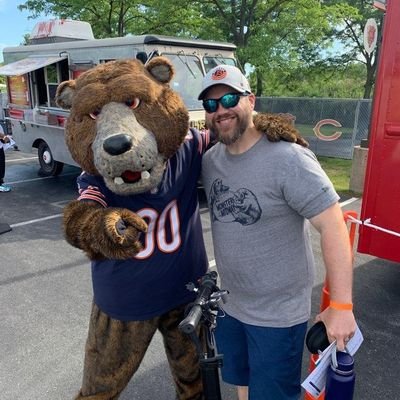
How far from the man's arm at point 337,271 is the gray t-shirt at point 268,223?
0.18 ft

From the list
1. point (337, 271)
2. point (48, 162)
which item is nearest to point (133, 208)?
point (337, 271)

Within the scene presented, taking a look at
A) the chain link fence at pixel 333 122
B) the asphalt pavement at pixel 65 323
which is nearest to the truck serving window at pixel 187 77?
the asphalt pavement at pixel 65 323

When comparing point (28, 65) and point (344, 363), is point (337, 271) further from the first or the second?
point (28, 65)

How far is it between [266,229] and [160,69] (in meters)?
0.88

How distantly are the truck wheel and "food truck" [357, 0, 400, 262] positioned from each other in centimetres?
680

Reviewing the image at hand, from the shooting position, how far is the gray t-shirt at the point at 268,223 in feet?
5.58

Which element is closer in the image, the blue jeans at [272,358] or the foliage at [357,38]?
the blue jeans at [272,358]

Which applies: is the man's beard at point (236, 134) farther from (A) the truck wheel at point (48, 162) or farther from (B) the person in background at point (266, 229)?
(A) the truck wheel at point (48, 162)

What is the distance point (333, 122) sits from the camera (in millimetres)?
11492

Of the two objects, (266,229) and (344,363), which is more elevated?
(266,229)

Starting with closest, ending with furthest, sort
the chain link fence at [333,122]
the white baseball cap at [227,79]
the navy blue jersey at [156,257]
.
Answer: the white baseball cap at [227,79] < the navy blue jersey at [156,257] < the chain link fence at [333,122]

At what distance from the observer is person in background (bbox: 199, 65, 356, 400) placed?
1674mm

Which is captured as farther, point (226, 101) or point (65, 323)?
point (65, 323)

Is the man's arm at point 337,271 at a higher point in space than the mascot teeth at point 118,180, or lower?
lower
